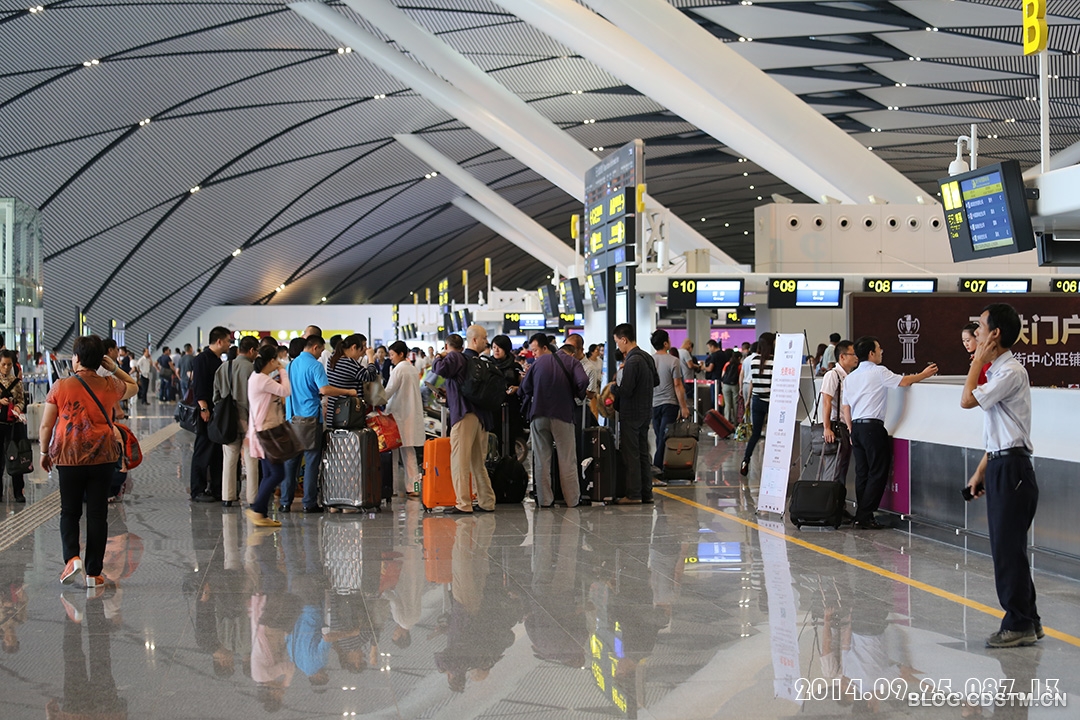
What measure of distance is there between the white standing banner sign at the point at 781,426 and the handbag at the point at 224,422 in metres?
4.78

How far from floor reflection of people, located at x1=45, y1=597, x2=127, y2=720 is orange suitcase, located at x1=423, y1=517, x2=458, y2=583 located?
200 centimetres

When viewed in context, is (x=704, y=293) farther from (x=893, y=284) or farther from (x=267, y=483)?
(x=267, y=483)

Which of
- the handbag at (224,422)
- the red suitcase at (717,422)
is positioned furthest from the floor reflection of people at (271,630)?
the red suitcase at (717,422)

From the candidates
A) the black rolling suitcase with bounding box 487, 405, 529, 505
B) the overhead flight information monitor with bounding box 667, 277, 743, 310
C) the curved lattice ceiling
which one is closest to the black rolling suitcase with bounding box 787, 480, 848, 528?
the black rolling suitcase with bounding box 487, 405, 529, 505

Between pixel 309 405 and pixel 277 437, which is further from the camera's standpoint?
pixel 309 405

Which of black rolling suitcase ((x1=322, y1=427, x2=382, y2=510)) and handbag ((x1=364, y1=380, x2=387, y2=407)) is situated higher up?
handbag ((x1=364, y1=380, x2=387, y2=407))

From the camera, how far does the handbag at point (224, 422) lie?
1052cm

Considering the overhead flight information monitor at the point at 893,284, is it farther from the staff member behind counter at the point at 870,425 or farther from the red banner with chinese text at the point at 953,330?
the staff member behind counter at the point at 870,425

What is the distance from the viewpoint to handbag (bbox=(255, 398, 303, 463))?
930 cm

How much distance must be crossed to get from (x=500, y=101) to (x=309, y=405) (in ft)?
64.3

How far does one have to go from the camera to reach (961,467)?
8.47m

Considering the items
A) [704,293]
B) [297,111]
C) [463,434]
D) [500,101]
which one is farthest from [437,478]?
[297,111]

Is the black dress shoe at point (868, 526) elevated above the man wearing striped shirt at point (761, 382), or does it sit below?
below

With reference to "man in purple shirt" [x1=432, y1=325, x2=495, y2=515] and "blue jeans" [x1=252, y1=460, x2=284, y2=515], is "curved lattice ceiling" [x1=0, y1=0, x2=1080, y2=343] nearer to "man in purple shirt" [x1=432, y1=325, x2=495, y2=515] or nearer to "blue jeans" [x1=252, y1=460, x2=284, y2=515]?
"man in purple shirt" [x1=432, y1=325, x2=495, y2=515]
